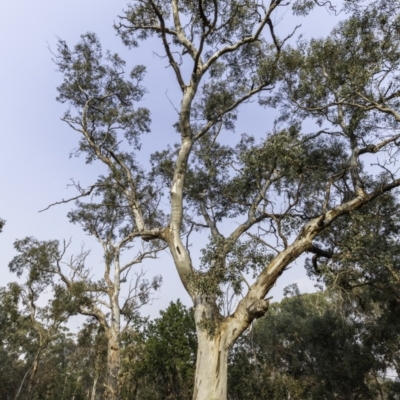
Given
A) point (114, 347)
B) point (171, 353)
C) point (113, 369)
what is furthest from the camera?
point (171, 353)

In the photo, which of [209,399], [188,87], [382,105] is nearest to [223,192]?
[188,87]

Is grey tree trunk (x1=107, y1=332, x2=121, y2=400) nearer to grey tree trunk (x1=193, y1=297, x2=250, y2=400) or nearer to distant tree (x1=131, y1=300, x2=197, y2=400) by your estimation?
distant tree (x1=131, y1=300, x2=197, y2=400)

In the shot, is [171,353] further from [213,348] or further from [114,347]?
[213,348]

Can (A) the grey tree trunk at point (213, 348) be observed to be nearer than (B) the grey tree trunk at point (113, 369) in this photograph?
Yes

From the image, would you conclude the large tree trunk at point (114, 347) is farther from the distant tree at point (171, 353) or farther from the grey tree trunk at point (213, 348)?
the grey tree trunk at point (213, 348)

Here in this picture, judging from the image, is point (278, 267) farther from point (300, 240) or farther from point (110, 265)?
point (110, 265)

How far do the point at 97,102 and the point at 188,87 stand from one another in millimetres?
4927

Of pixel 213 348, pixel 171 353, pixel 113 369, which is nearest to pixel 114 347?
pixel 113 369

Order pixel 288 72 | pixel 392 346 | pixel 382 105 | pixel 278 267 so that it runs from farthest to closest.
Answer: pixel 392 346 → pixel 288 72 → pixel 382 105 → pixel 278 267

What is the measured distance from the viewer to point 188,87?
8.95 m

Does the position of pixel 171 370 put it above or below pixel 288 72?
below

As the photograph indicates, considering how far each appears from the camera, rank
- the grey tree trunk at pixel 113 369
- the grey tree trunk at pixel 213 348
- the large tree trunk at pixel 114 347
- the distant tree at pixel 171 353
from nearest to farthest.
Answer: the grey tree trunk at pixel 213 348
the grey tree trunk at pixel 113 369
the large tree trunk at pixel 114 347
the distant tree at pixel 171 353

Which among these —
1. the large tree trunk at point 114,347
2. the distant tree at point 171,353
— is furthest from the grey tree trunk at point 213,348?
the distant tree at point 171,353

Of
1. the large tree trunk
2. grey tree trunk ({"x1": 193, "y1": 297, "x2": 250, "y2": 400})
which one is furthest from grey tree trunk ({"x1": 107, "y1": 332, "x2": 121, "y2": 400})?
grey tree trunk ({"x1": 193, "y1": 297, "x2": 250, "y2": 400})
